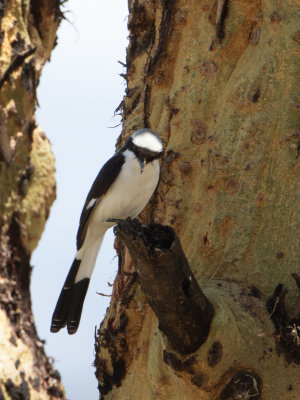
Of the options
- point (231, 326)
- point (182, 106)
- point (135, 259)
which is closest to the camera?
point (135, 259)

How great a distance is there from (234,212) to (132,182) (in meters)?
0.60

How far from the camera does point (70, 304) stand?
12.0 feet

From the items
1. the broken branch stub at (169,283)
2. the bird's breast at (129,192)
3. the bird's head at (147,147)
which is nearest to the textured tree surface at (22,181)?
the bird's breast at (129,192)

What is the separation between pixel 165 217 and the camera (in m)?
3.46

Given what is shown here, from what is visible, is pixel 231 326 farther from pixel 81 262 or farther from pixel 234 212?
pixel 81 262

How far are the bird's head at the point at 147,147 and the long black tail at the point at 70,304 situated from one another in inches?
31.2

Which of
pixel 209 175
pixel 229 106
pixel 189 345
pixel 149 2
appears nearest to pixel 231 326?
pixel 189 345

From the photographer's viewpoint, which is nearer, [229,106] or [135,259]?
[135,259]

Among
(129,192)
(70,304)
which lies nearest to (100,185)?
(129,192)

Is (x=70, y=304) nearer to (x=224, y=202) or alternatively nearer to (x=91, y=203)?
(x=91, y=203)

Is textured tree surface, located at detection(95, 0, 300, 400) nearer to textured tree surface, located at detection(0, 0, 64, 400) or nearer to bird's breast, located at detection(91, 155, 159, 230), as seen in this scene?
bird's breast, located at detection(91, 155, 159, 230)

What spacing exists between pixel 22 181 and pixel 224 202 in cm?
117

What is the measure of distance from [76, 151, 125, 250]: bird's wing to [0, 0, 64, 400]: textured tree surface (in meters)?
0.22

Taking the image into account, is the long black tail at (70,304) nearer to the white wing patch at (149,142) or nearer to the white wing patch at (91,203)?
the white wing patch at (91,203)
